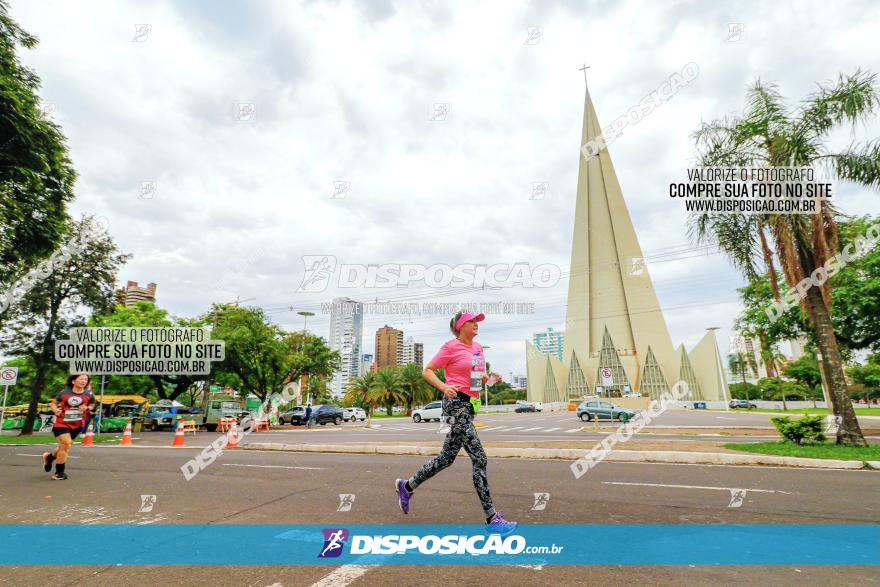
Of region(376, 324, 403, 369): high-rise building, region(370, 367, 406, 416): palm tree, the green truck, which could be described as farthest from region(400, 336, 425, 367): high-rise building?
the green truck

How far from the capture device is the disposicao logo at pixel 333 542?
3.62m

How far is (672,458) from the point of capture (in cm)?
960

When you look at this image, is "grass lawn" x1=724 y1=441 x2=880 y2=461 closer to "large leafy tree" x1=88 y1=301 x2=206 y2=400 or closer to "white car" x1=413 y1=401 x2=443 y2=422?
"white car" x1=413 y1=401 x2=443 y2=422

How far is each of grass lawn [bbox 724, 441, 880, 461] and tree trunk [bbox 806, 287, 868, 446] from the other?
32cm

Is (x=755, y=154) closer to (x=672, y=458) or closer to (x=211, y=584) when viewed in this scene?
(x=672, y=458)

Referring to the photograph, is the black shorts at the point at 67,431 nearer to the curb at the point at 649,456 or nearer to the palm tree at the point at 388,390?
the curb at the point at 649,456

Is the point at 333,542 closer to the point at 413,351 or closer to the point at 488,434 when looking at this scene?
the point at 488,434

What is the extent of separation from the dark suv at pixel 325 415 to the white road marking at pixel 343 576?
1333 inches

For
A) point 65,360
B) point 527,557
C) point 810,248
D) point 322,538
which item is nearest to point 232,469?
point 322,538

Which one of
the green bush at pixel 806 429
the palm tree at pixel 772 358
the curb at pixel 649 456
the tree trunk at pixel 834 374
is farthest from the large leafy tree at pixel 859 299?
the curb at pixel 649 456

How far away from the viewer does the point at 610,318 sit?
266 feet

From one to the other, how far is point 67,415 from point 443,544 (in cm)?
802

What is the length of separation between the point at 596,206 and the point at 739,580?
8716 cm

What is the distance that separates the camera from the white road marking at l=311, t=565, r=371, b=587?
2975 millimetres
